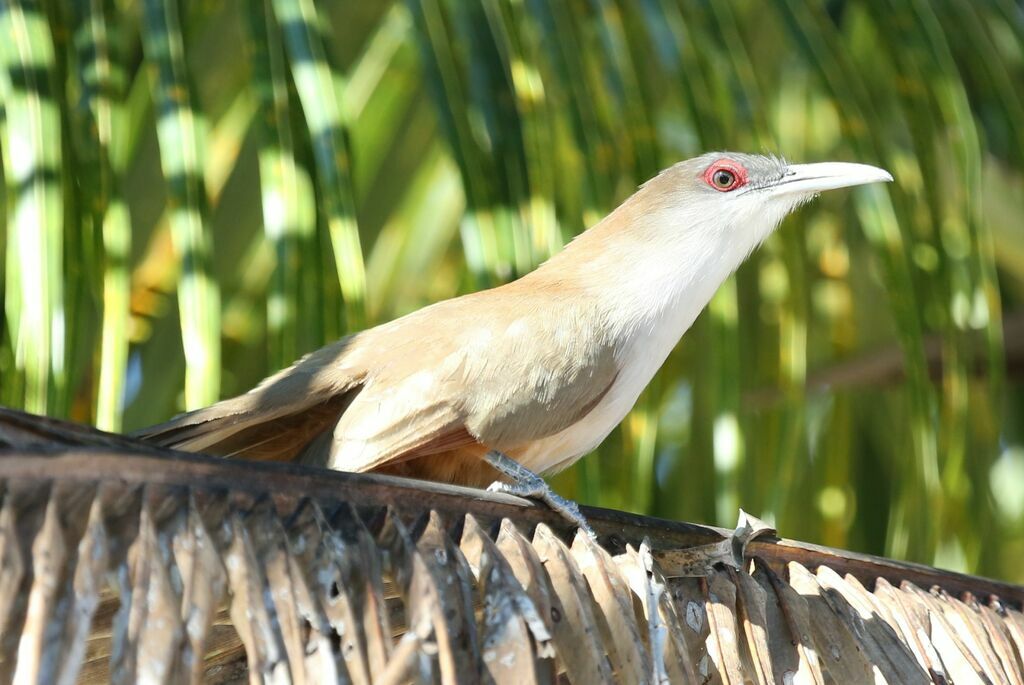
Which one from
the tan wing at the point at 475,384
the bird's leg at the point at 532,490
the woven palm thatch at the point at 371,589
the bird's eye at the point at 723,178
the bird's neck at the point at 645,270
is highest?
the bird's eye at the point at 723,178

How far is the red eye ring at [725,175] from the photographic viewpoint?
3787mm

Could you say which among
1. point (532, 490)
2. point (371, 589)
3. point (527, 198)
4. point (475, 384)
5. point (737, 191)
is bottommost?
point (371, 589)

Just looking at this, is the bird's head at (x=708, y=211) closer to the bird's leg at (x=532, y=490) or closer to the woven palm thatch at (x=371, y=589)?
the bird's leg at (x=532, y=490)

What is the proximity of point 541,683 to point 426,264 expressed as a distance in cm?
341

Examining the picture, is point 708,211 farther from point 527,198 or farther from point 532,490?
point 532,490

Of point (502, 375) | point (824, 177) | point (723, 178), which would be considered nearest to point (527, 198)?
point (502, 375)

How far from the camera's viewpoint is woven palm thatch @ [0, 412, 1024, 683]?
1741mm

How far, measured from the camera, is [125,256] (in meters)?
2.87

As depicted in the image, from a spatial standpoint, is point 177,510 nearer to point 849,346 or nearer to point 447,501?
point 447,501

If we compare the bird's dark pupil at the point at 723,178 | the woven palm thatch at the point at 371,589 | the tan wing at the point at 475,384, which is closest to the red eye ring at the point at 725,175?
the bird's dark pupil at the point at 723,178

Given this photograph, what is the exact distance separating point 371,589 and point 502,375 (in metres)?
1.07

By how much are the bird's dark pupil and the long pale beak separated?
5.0 inches

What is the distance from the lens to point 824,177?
370 centimetres

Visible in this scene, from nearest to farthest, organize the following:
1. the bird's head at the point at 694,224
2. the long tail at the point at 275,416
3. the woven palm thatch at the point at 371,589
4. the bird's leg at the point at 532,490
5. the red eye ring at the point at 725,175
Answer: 1. the woven palm thatch at the point at 371,589
2. the bird's leg at the point at 532,490
3. the long tail at the point at 275,416
4. the bird's head at the point at 694,224
5. the red eye ring at the point at 725,175
